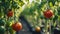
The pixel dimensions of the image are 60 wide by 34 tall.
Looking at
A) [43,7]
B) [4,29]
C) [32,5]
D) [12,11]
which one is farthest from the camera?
[32,5]

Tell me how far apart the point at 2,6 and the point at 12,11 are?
0.16 m

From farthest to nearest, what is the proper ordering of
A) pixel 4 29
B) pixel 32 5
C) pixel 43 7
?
pixel 32 5 → pixel 43 7 → pixel 4 29

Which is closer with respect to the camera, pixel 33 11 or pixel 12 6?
pixel 12 6

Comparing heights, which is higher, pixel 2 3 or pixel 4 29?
pixel 2 3

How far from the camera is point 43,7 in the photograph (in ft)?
12.5

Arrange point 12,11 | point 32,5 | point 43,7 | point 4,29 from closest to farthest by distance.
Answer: point 4,29, point 12,11, point 43,7, point 32,5

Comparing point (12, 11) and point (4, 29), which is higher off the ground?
point (12, 11)

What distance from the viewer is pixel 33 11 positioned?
14.0ft

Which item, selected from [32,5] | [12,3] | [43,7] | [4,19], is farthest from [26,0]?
[32,5]

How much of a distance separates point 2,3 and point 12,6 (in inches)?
5.6

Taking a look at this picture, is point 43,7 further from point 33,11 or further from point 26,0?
point 26,0

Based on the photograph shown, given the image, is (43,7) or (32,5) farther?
(32,5)

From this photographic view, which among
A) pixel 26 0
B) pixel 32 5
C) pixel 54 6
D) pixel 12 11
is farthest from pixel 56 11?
pixel 12 11

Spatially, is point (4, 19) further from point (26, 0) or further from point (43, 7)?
point (43, 7)
